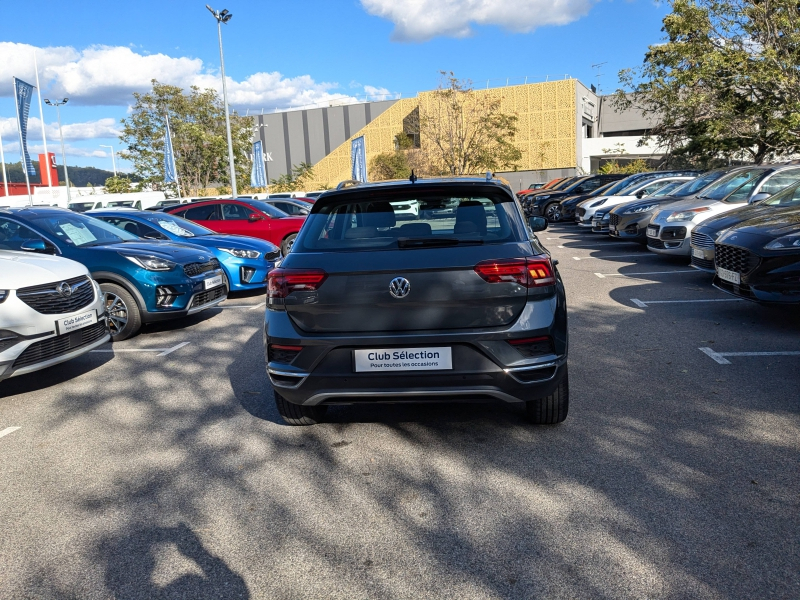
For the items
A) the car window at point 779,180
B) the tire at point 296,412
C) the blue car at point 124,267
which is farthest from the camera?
the car window at point 779,180

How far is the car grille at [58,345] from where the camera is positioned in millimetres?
5320

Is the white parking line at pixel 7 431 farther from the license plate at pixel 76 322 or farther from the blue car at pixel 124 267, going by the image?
the blue car at pixel 124 267

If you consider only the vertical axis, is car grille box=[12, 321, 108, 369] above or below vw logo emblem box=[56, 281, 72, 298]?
below

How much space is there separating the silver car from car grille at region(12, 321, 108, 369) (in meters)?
9.34

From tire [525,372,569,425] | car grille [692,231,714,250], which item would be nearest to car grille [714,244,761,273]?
car grille [692,231,714,250]

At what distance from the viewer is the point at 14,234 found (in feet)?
25.5

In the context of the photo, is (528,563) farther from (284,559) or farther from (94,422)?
(94,422)

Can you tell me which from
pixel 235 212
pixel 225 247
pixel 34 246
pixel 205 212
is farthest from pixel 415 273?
pixel 205 212

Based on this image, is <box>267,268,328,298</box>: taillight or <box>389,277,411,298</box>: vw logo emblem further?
<box>267,268,328,298</box>: taillight

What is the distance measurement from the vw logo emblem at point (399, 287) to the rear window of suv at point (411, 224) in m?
0.25

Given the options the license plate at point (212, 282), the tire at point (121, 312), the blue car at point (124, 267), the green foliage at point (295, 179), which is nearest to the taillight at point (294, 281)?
the blue car at point (124, 267)

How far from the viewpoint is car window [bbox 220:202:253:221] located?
14.8 metres

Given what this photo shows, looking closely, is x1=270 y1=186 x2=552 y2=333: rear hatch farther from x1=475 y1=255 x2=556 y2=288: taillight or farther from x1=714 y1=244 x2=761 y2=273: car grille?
x1=714 y1=244 x2=761 y2=273: car grille

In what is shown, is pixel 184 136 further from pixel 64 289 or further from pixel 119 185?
pixel 64 289
